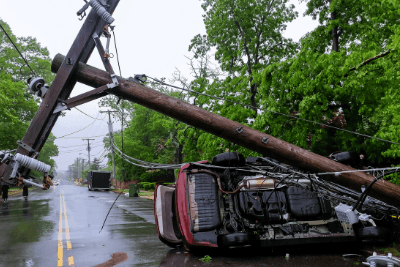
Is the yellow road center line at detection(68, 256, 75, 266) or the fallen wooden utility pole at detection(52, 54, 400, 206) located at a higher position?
the fallen wooden utility pole at detection(52, 54, 400, 206)

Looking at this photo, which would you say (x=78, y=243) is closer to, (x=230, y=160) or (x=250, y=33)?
(x=230, y=160)

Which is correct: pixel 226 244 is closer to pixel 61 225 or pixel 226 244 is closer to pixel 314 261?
pixel 314 261

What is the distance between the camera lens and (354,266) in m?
5.42

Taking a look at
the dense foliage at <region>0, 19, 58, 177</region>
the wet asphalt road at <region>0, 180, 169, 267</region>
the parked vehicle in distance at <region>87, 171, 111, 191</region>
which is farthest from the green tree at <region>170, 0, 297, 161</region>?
the parked vehicle in distance at <region>87, 171, 111, 191</region>

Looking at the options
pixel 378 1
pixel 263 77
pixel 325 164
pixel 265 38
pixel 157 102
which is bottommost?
pixel 325 164

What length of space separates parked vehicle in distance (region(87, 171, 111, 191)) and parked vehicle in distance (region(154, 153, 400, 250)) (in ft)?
120

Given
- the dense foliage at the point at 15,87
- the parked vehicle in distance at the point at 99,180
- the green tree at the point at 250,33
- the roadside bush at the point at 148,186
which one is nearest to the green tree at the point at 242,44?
the green tree at the point at 250,33

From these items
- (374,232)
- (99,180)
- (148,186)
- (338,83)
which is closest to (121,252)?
(374,232)

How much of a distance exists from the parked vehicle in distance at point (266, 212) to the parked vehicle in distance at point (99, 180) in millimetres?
36642

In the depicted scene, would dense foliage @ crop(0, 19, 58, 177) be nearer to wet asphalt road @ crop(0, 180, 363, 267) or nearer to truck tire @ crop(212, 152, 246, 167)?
wet asphalt road @ crop(0, 180, 363, 267)

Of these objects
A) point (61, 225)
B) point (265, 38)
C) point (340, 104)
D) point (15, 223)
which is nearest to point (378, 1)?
point (340, 104)

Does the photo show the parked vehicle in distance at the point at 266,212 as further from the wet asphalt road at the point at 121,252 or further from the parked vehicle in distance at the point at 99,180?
the parked vehicle in distance at the point at 99,180

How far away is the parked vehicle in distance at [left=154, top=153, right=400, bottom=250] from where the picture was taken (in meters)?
6.03

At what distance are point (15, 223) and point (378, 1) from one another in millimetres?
15513
